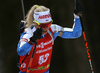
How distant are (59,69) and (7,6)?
5.00 feet

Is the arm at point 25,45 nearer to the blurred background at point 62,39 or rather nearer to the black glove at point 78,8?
the black glove at point 78,8

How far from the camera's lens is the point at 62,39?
387 cm

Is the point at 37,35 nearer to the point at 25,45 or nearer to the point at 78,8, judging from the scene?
the point at 25,45

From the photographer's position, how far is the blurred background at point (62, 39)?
3.64 m

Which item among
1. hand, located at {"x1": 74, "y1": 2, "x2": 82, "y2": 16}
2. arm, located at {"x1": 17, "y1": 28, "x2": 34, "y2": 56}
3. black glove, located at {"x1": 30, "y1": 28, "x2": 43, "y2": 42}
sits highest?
hand, located at {"x1": 74, "y1": 2, "x2": 82, "y2": 16}

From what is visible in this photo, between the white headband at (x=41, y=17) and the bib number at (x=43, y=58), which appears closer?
the white headband at (x=41, y=17)

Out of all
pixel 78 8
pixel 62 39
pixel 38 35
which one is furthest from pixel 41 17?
pixel 62 39

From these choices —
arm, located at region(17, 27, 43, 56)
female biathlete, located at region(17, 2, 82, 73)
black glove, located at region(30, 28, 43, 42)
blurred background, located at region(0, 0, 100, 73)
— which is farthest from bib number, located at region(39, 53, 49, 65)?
blurred background, located at region(0, 0, 100, 73)

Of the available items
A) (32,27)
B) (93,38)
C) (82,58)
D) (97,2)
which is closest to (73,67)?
(82,58)

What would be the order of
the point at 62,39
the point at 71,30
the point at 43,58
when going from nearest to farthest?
the point at 43,58 → the point at 71,30 → the point at 62,39

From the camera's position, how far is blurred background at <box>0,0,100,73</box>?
3639 mm

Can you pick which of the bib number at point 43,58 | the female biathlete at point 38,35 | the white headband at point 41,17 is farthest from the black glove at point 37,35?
the bib number at point 43,58

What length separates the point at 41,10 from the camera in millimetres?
2285

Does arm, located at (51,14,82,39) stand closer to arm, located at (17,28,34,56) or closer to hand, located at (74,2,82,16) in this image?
hand, located at (74,2,82,16)
